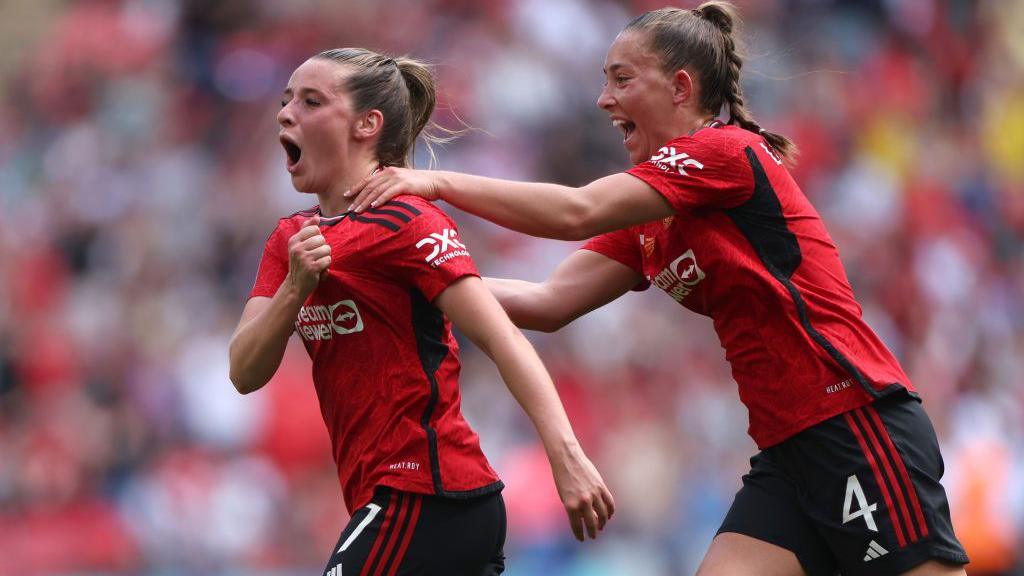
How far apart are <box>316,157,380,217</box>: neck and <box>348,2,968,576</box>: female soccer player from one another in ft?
0.25

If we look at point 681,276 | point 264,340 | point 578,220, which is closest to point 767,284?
point 681,276

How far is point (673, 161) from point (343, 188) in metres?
0.89

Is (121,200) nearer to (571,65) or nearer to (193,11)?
(193,11)

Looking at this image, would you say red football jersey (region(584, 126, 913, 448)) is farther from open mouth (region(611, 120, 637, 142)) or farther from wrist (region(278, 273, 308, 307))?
wrist (region(278, 273, 308, 307))

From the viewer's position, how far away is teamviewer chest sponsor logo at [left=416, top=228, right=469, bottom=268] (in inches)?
140

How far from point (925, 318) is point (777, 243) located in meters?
6.13

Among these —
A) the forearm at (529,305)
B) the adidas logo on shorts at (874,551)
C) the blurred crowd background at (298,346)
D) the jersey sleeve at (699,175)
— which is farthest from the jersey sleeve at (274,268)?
the blurred crowd background at (298,346)

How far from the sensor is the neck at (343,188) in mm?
3855

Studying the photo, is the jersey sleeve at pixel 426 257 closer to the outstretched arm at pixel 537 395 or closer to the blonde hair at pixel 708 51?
the outstretched arm at pixel 537 395

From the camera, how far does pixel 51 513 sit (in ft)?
24.0

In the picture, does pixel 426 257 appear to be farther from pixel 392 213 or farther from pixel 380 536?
pixel 380 536

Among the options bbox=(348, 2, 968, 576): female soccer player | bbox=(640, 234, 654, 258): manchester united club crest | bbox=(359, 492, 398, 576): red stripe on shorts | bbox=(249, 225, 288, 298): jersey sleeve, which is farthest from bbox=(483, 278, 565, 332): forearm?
bbox=(359, 492, 398, 576): red stripe on shorts

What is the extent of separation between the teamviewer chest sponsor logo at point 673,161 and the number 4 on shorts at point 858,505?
0.91m

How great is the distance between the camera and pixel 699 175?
3809mm
